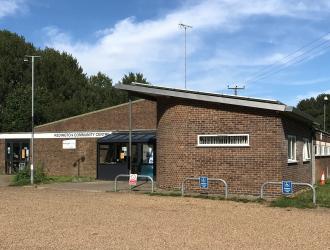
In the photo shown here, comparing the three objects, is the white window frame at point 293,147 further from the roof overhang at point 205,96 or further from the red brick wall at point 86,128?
the red brick wall at point 86,128

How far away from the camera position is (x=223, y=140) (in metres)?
18.7

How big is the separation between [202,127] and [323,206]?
18.4 ft

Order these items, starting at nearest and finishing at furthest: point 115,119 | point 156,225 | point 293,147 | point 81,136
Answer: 1. point 156,225
2. point 293,147
3. point 81,136
4. point 115,119

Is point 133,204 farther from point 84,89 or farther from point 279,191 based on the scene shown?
point 84,89

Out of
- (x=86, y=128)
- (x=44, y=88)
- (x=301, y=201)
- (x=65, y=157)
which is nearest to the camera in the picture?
(x=301, y=201)

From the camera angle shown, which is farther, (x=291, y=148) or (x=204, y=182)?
(x=291, y=148)

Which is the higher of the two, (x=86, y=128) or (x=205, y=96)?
(x=205, y=96)

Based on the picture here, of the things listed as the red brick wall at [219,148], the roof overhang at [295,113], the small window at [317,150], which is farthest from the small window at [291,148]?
the small window at [317,150]

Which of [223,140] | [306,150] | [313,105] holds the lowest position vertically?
[306,150]

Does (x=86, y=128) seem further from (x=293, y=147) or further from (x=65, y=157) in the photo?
(x=293, y=147)

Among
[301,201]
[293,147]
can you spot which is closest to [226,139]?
[293,147]

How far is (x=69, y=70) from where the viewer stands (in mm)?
62312

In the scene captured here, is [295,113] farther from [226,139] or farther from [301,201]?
[301,201]

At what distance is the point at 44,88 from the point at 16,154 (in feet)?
78.3
